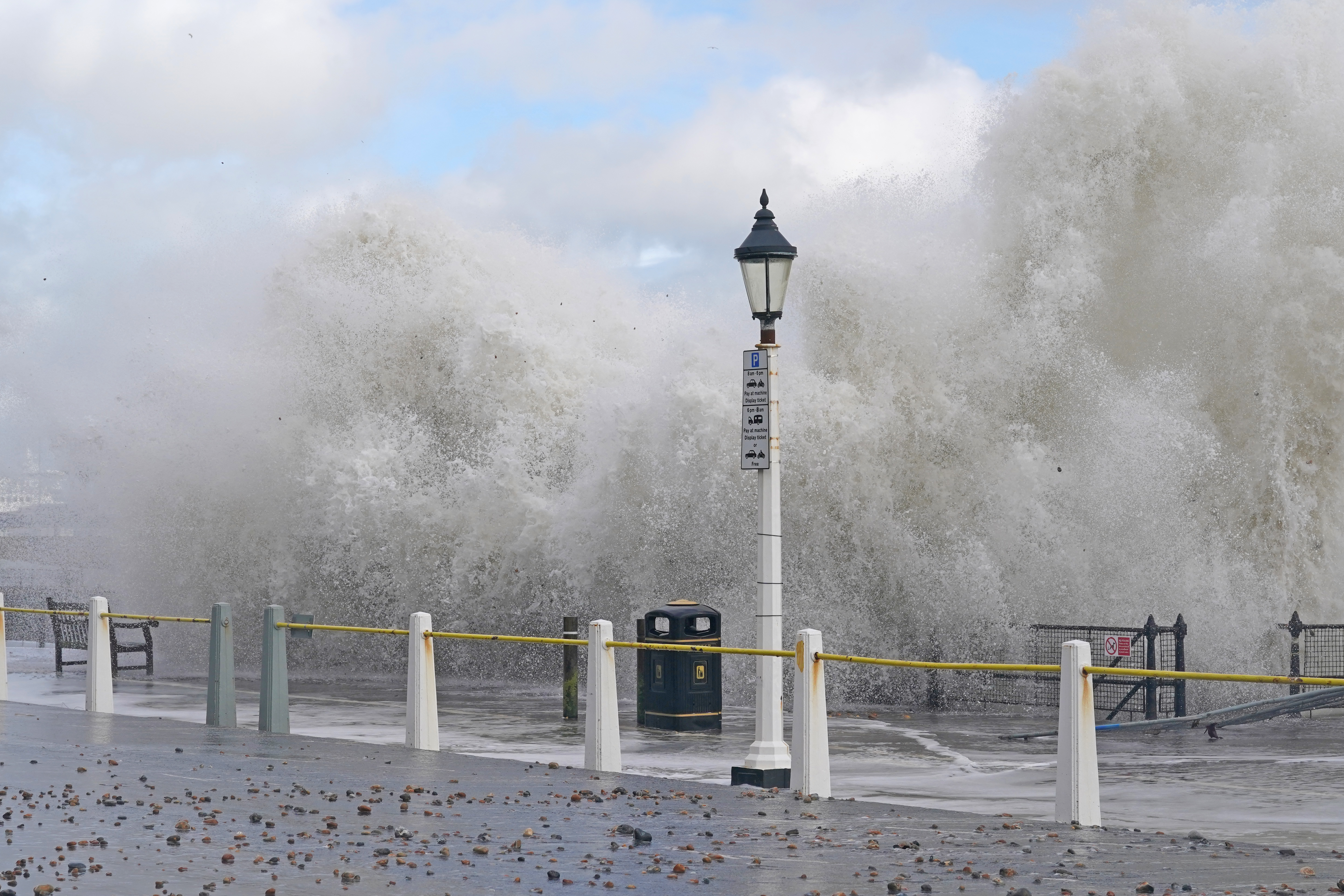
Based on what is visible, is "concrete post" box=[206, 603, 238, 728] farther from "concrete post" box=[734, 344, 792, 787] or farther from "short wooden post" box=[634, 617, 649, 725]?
"concrete post" box=[734, 344, 792, 787]

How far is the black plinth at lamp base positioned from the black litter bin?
4758 mm

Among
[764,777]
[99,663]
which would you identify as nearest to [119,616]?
[99,663]

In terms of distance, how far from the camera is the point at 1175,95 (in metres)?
25.5

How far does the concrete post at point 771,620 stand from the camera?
1159cm

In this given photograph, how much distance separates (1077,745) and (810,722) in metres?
2.08

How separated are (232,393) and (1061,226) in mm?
17713

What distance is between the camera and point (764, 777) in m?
11.5

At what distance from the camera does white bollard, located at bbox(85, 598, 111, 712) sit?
17.1 m

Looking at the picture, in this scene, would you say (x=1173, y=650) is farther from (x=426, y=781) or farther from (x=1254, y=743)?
(x=426, y=781)

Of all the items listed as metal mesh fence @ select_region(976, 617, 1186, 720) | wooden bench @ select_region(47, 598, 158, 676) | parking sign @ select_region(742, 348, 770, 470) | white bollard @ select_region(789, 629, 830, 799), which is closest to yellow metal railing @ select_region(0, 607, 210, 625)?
wooden bench @ select_region(47, 598, 158, 676)

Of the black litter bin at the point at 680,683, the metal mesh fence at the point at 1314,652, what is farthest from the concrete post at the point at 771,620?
the metal mesh fence at the point at 1314,652

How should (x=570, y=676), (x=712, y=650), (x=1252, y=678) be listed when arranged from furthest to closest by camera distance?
(x=570, y=676), (x=712, y=650), (x=1252, y=678)

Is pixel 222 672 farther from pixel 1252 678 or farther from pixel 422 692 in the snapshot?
pixel 1252 678

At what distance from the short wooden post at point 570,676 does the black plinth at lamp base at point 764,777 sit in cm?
599
